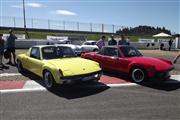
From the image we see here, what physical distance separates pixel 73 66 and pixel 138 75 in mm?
2362

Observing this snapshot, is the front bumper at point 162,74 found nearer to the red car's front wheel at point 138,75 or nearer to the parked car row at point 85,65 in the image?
the parked car row at point 85,65

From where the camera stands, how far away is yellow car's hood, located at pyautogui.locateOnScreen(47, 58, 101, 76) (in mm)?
7655

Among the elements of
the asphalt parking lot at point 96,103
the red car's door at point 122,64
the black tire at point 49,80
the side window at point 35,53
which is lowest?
the asphalt parking lot at point 96,103

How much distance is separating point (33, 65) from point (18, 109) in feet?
11.1

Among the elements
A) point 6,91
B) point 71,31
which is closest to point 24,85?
point 6,91

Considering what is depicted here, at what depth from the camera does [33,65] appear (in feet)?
30.5

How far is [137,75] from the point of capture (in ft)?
29.4

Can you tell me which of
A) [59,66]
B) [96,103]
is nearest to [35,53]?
[59,66]

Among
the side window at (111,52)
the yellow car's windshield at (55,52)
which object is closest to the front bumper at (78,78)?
the yellow car's windshield at (55,52)

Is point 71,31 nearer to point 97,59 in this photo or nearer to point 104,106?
point 97,59

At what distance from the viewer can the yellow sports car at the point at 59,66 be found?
760 cm

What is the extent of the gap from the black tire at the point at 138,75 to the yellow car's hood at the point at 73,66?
145cm

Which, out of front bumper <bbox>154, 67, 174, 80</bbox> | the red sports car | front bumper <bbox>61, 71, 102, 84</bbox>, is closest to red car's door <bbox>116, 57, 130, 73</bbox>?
the red sports car

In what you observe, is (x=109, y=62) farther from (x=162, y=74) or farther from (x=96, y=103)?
(x=96, y=103)
